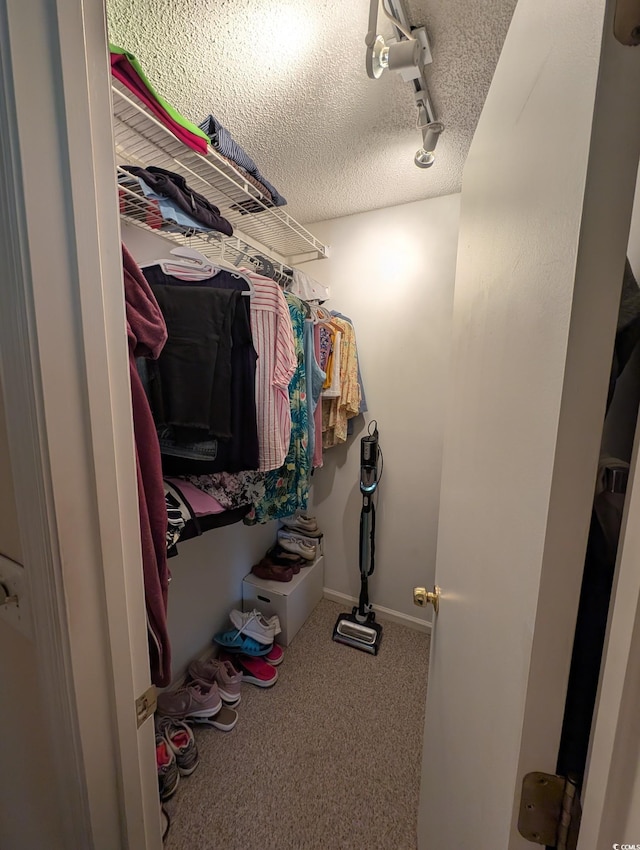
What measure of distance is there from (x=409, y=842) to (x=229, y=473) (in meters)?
1.36

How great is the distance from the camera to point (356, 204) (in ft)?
5.68

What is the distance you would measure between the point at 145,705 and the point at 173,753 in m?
1.00

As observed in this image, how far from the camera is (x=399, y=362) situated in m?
1.85

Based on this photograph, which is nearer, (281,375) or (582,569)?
(582,569)

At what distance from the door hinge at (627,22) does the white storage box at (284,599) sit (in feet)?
6.58

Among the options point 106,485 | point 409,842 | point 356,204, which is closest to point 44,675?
point 106,485

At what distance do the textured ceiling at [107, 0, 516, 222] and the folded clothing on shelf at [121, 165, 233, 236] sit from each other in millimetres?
326

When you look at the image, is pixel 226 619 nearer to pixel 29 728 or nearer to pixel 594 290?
pixel 29 728

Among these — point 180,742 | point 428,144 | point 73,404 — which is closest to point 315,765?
point 180,742

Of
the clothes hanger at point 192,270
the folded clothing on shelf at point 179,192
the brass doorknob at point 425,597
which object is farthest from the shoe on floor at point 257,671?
the folded clothing on shelf at point 179,192

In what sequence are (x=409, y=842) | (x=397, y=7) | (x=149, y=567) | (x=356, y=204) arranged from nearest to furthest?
1. (x=149, y=567)
2. (x=397, y=7)
3. (x=409, y=842)
4. (x=356, y=204)

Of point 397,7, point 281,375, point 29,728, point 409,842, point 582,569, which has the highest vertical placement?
point 397,7

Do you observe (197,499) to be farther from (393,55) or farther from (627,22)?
(393,55)

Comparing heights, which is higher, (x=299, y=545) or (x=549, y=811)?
(x=549, y=811)
